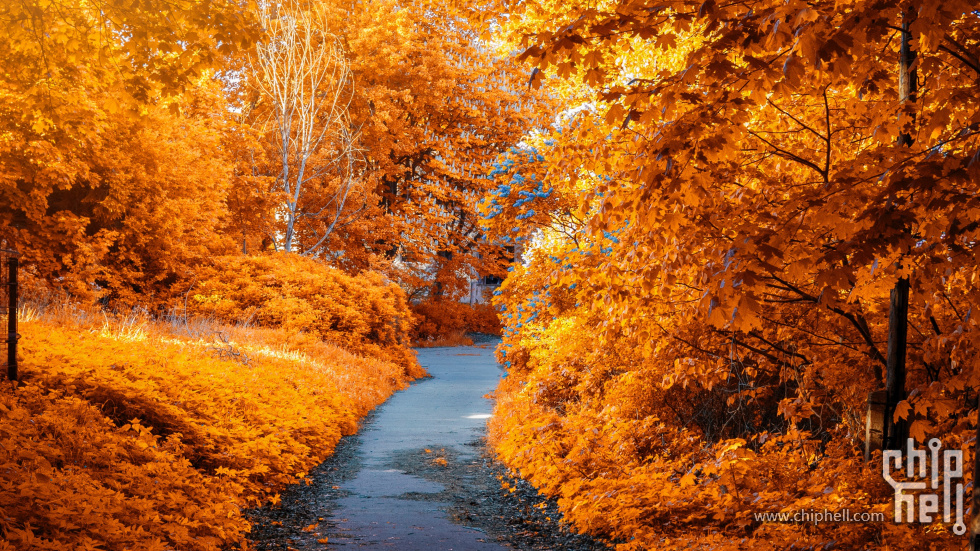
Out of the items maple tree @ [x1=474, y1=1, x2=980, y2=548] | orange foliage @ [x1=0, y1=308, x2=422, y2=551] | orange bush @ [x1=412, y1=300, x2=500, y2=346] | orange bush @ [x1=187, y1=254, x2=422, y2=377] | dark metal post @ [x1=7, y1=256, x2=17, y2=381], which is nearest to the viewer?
maple tree @ [x1=474, y1=1, x2=980, y2=548]

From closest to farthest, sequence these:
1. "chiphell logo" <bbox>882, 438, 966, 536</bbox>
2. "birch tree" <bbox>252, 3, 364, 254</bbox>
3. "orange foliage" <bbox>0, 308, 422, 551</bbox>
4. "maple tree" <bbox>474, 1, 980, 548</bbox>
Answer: "maple tree" <bbox>474, 1, 980, 548</bbox> → "chiphell logo" <bbox>882, 438, 966, 536</bbox> → "orange foliage" <bbox>0, 308, 422, 551</bbox> → "birch tree" <bbox>252, 3, 364, 254</bbox>

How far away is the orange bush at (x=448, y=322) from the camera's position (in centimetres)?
2995

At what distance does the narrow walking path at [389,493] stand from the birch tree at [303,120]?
10178 mm

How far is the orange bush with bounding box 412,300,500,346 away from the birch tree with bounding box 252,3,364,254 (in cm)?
571

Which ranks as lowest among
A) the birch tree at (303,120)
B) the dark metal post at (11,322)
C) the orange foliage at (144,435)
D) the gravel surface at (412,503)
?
the gravel surface at (412,503)

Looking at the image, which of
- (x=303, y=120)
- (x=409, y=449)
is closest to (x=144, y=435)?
(x=409, y=449)

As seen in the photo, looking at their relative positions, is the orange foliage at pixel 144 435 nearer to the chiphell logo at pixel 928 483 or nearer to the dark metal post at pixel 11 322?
the dark metal post at pixel 11 322

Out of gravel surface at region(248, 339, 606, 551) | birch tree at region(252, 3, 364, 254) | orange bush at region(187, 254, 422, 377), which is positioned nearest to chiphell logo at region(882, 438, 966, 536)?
gravel surface at region(248, 339, 606, 551)

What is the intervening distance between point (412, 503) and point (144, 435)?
8.22 ft

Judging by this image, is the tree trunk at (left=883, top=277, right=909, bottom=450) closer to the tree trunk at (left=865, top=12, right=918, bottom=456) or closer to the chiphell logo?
the tree trunk at (left=865, top=12, right=918, bottom=456)

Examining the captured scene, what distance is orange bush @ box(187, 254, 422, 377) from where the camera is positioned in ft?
56.1

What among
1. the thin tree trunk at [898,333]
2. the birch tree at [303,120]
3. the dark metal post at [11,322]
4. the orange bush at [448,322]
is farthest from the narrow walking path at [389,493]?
the orange bush at [448,322]

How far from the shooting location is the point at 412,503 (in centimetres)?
721

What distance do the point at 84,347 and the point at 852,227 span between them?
7.59 m
